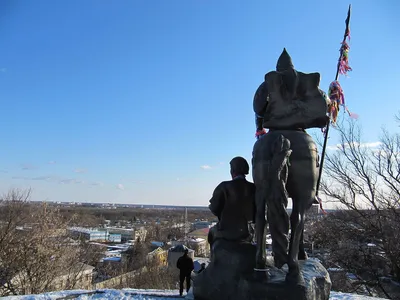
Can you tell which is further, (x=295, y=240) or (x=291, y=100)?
(x=291, y=100)

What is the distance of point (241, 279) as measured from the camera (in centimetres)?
436

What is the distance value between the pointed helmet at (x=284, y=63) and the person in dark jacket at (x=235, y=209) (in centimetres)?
166

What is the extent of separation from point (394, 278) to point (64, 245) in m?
15.0

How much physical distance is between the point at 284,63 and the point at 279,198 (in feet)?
6.56

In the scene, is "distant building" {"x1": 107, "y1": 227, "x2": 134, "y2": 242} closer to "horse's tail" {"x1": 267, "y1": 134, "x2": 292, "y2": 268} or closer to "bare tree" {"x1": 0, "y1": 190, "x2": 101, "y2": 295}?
"bare tree" {"x1": 0, "y1": 190, "x2": 101, "y2": 295}

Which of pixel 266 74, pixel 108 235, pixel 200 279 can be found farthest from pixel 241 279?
pixel 108 235

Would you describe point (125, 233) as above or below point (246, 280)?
below

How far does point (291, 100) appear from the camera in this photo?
476 centimetres

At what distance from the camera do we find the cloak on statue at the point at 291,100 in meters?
4.71

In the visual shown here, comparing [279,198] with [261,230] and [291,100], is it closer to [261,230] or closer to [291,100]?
[261,230]

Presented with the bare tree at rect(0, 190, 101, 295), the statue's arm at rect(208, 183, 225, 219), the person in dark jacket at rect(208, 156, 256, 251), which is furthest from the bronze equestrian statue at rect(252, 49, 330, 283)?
the bare tree at rect(0, 190, 101, 295)

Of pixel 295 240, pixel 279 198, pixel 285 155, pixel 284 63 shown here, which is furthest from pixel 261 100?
pixel 295 240

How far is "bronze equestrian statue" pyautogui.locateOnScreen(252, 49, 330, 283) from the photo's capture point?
4129mm

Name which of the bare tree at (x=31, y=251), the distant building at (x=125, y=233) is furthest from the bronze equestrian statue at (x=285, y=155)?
the distant building at (x=125, y=233)
